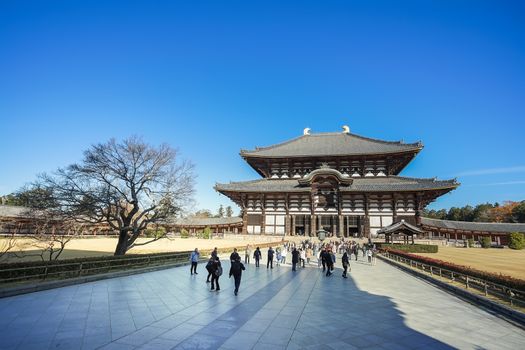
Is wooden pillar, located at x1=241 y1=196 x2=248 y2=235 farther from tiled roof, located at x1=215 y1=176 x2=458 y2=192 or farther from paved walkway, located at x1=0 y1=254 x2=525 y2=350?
paved walkway, located at x1=0 y1=254 x2=525 y2=350

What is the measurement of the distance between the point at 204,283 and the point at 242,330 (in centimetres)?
644

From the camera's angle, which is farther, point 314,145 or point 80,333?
point 314,145

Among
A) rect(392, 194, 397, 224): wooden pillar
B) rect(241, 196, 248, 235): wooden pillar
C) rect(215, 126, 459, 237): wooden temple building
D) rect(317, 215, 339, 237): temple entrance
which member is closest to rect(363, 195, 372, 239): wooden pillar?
rect(215, 126, 459, 237): wooden temple building

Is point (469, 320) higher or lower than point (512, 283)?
lower

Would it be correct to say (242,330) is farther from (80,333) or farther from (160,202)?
(160,202)

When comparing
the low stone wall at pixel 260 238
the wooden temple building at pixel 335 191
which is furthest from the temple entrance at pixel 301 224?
the low stone wall at pixel 260 238

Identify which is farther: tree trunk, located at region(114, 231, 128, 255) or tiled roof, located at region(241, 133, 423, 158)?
tiled roof, located at region(241, 133, 423, 158)

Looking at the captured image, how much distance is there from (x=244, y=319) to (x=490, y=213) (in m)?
92.1

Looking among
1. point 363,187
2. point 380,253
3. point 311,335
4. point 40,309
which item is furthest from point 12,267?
point 363,187

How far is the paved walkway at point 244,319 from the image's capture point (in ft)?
19.4

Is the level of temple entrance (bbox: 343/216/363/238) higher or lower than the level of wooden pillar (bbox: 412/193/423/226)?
lower

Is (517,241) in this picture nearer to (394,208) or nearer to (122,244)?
(394,208)

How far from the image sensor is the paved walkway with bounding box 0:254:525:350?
5.91 m

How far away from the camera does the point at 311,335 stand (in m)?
6.43
